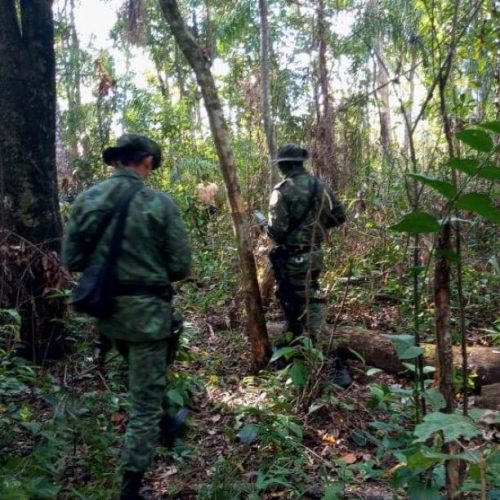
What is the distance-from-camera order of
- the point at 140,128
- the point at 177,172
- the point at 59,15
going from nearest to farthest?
the point at 177,172, the point at 140,128, the point at 59,15

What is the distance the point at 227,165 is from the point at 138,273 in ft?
6.52

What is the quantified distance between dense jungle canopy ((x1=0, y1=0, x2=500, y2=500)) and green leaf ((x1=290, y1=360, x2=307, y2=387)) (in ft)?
0.05

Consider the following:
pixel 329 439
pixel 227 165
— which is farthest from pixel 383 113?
pixel 329 439

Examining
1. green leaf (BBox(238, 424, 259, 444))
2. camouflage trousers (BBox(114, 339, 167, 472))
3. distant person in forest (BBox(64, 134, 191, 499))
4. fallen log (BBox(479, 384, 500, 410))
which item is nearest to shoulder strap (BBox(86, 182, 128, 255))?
distant person in forest (BBox(64, 134, 191, 499))

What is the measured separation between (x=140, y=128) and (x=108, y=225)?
1043cm

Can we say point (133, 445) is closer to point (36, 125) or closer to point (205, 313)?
point (36, 125)

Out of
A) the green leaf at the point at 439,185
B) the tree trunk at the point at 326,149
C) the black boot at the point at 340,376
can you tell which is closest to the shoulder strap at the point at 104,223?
the green leaf at the point at 439,185

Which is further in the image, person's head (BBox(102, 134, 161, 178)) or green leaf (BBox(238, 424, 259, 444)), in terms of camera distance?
green leaf (BBox(238, 424, 259, 444))

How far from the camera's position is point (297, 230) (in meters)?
5.57

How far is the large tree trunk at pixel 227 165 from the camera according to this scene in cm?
521

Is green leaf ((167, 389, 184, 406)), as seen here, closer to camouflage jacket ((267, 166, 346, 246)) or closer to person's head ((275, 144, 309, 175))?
camouflage jacket ((267, 166, 346, 246))

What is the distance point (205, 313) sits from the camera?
7363 millimetres

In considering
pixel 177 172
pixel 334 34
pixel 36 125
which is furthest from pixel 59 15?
pixel 36 125

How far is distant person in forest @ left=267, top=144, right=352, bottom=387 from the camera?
5.50 m
